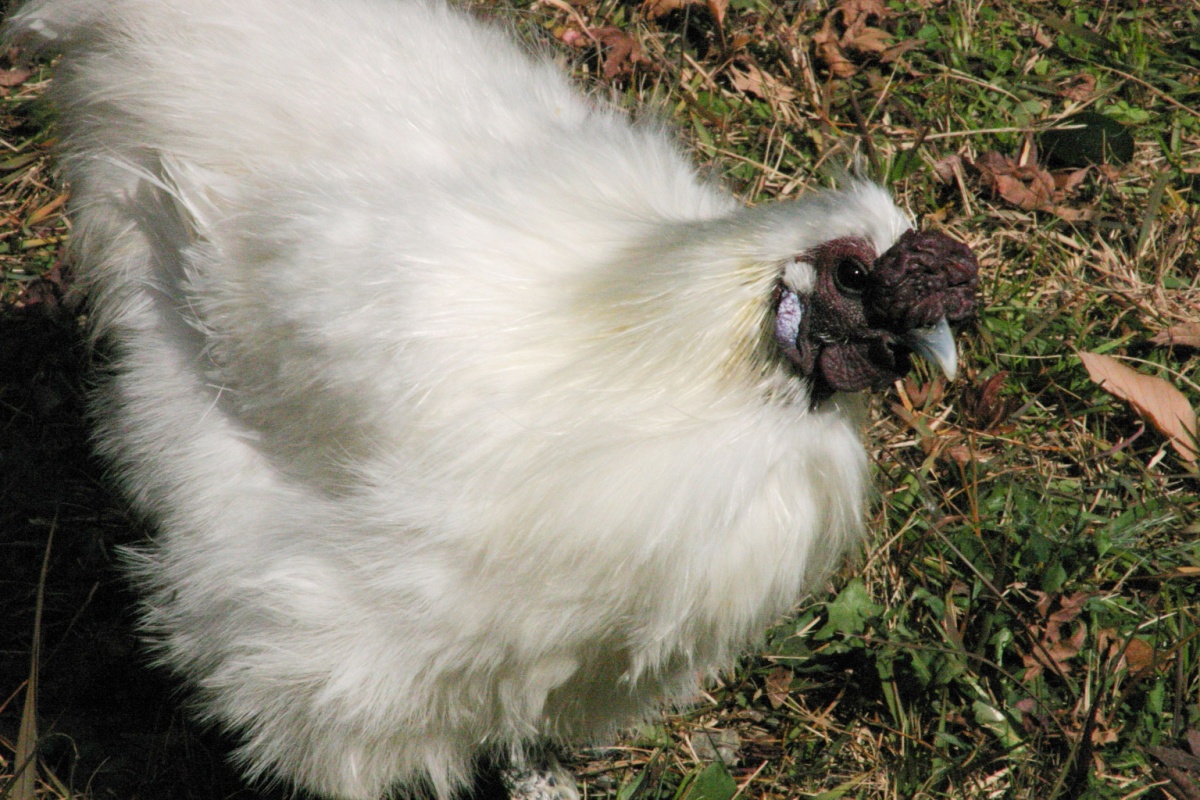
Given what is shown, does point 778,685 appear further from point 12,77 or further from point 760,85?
point 12,77

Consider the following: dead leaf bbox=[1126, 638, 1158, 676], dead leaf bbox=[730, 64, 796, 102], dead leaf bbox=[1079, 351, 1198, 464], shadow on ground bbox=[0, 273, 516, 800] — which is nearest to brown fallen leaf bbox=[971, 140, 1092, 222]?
dead leaf bbox=[1079, 351, 1198, 464]

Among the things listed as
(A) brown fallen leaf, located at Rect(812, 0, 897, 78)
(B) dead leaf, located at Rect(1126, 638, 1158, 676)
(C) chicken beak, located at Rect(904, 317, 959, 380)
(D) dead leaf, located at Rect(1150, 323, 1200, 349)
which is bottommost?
(B) dead leaf, located at Rect(1126, 638, 1158, 676)

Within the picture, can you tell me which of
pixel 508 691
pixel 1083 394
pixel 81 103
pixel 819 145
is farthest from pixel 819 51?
pixel 508 691

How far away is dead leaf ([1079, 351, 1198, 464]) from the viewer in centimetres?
358

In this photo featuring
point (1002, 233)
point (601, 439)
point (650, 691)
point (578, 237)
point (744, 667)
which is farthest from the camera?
point (1002, 233)

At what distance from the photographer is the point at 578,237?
2.33m

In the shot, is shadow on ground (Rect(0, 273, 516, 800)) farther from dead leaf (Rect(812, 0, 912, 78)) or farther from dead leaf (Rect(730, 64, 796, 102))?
dead leaf (Rect(812, 0, 912, 78))

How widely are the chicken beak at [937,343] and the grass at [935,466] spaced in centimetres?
118

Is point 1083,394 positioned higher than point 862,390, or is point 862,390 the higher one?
point 862,390

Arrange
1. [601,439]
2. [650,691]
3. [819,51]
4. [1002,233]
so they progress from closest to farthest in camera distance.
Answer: [601,439] → [650,691] → [1002,233] → [819,51]

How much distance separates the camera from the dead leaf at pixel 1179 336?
3754mm

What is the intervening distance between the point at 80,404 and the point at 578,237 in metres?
2.34

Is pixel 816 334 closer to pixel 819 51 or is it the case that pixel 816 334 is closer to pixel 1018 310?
pixel 1018 310

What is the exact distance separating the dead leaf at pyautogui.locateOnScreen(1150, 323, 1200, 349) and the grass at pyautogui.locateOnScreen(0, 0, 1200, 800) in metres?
0.07
